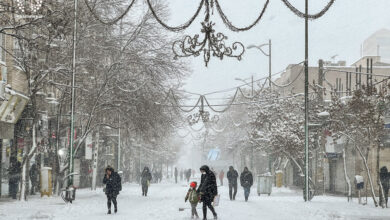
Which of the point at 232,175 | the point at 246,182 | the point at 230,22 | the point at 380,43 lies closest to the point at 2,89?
the point at 232,175

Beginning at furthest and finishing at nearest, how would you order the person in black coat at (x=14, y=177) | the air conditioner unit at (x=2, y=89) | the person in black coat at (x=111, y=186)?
the person in black coat at (x=14, y=177)
the air conditioner unit at (x=2, y=89)
the person in black coat at (x=111, y=186)

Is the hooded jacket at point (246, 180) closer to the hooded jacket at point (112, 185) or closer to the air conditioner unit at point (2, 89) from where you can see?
the hooded jacket at point (112, 185)

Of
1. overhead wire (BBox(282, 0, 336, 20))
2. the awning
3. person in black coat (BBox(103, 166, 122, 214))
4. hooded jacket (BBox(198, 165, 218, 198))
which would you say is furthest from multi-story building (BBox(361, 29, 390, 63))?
overhead wire (BBox(282, 0, 336, 20))

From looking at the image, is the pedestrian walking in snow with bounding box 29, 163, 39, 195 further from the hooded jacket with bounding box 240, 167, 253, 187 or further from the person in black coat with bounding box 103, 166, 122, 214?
the person in black coat with bounding box 103, 166, 122, 214

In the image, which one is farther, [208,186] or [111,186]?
[111,186]

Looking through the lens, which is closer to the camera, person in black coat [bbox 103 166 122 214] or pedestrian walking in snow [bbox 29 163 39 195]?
person in black coat [bbox 103 166 122 214]

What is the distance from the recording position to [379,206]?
27.7 meters

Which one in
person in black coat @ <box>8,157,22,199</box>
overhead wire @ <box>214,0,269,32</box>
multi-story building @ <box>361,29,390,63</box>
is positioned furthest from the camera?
multi-story building @ <box>361,29,390,63</box>

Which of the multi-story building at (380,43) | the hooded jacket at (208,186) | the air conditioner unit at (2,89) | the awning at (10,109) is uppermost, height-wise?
the multi-story building at (380,43)

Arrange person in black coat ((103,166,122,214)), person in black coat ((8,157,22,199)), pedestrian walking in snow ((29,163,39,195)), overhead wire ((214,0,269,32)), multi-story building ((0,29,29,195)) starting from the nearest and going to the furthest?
overhead wire ((214,0,269,32)), person in black coat ((103,166,122,214)), multi-story building ((0,29,29,195)), person in black coat ((8,157,22,199)), pedestrian walking in snow ((29,163,39,195))

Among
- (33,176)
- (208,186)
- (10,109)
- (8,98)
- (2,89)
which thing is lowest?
(33,176)

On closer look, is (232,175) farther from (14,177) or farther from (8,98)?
(8,98)

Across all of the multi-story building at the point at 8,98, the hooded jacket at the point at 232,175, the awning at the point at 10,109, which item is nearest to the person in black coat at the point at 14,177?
the multi-story building at the point at 8,98

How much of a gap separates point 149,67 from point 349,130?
1048 cm
